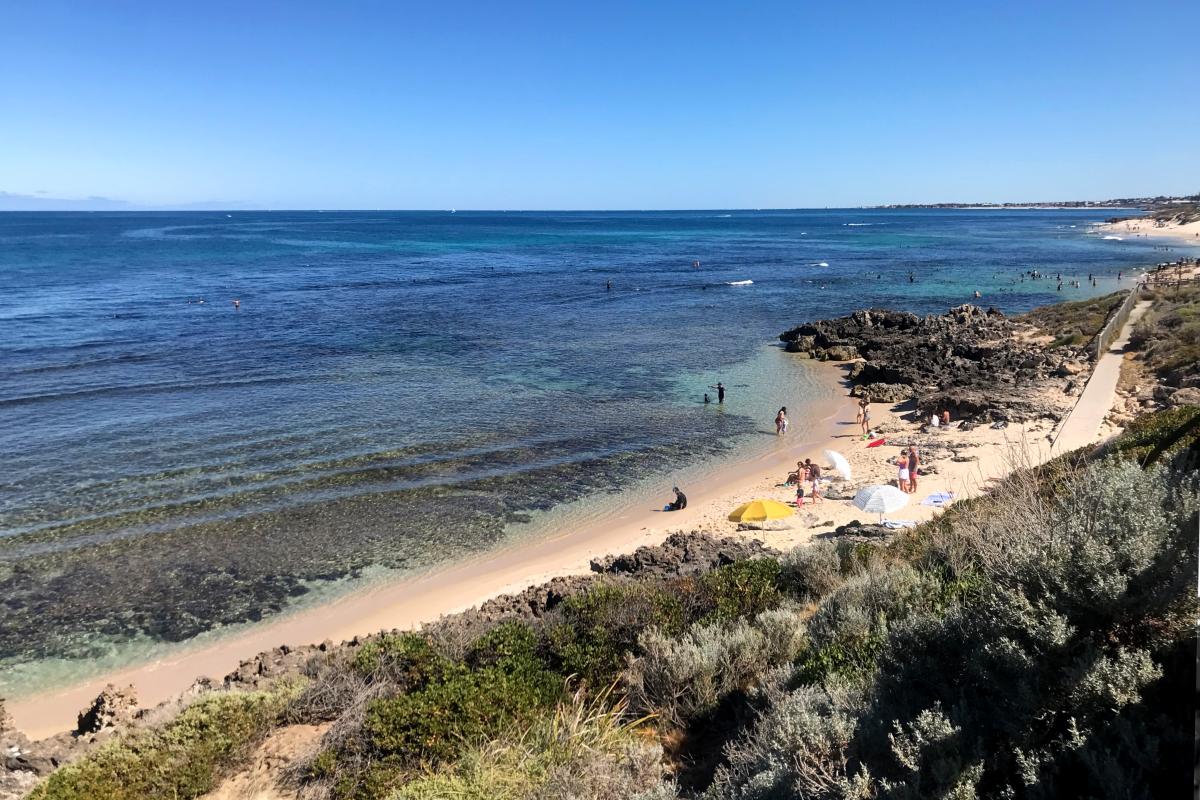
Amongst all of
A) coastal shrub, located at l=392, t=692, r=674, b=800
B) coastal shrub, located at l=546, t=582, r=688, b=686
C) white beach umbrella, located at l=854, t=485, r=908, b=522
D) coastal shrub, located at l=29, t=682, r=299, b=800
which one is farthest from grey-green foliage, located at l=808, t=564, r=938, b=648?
white beach umbrella, located at l=854, t=485, r=908, b=522

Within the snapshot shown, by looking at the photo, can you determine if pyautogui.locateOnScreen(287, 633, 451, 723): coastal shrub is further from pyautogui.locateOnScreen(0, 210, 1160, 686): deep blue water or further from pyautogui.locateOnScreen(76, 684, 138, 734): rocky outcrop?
pyautogui.locateOnScreen(0, 210, 1160, 686): deep blue water

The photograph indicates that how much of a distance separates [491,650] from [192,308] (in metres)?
45.6

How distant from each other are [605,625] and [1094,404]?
60.5 feet

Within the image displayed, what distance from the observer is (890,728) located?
4.31 metres

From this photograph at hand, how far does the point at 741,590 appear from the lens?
8.59m

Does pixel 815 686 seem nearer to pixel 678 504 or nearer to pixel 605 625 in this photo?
pixel 605 625

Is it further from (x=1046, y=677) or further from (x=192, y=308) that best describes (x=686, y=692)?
(x=192, y=308)

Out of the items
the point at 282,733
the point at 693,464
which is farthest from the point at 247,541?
the point at 693,464

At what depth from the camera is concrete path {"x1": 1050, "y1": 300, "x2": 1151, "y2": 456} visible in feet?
54.0

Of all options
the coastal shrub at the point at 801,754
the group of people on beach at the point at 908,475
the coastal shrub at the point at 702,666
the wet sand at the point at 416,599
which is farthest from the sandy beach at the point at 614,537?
the coastal shrub at the point at 801,754

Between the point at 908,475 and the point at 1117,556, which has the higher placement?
the point at 1117,556

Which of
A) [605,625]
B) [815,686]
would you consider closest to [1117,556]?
[815,686]

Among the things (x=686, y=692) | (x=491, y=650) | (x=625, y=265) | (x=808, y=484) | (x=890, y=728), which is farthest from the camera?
(x=625, y=265)

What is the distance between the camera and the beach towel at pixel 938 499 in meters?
14.2
